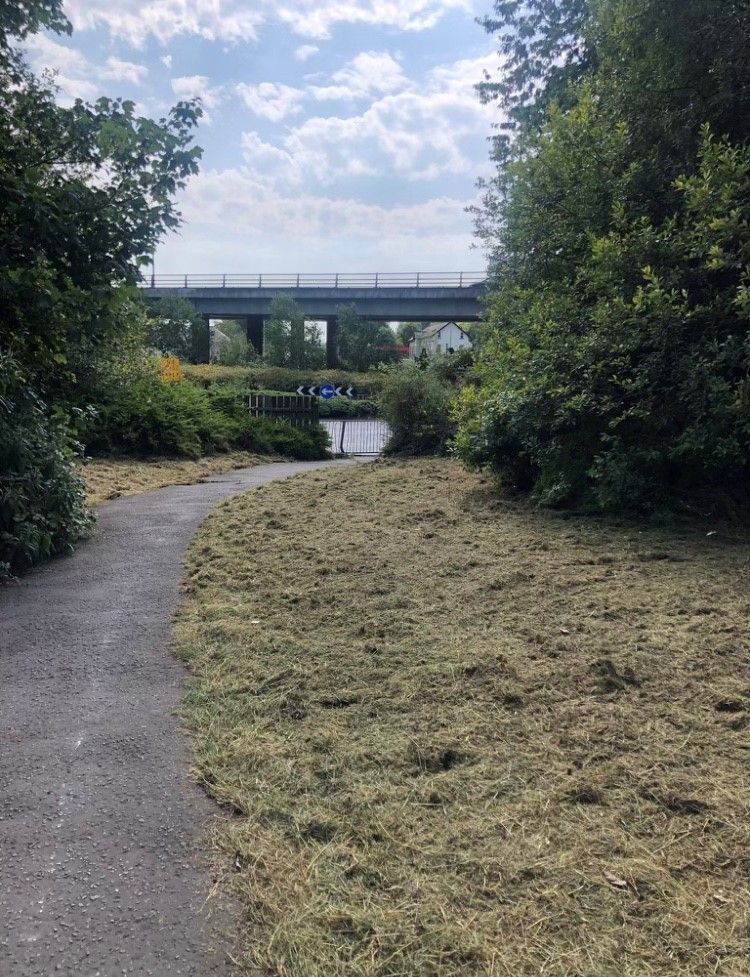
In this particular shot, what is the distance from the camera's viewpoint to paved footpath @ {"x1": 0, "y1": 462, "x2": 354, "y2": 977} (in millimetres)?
2168

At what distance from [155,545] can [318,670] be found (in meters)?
4.22

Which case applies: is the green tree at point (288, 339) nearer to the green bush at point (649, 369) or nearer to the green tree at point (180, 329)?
the green tree at point (180, 329)

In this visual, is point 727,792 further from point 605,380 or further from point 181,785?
point 605,380

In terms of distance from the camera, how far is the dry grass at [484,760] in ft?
6.91

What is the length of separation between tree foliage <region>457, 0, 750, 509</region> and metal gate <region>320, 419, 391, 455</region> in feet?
49.9

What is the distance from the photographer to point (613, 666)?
3.73 m

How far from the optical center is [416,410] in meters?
17.6

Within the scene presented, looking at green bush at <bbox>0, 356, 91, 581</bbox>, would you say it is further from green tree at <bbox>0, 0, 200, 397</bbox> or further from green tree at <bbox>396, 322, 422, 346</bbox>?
green tree at <bbox>396, 322, 422, 346</bbox>

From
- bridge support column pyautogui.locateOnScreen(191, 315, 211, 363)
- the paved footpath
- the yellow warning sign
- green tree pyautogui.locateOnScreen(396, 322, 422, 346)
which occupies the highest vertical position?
green tree pyautogui.locateOnScreen(396, 322, 422, 346)

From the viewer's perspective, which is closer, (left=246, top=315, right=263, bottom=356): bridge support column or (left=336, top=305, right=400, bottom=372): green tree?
(left=336, top=305, right=400, bottom=372): green tree

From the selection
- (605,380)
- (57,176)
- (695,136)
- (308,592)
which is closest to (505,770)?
(308,592)

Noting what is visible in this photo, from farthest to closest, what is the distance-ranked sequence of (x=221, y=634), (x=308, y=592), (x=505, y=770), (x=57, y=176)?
(x=57, y=176)
(x=308, y=592)
(x=221, y=634)
(x=505, y=770)

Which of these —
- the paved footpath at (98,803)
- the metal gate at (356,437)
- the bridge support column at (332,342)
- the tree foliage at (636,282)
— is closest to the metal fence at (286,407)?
the metal gate at (356,437)

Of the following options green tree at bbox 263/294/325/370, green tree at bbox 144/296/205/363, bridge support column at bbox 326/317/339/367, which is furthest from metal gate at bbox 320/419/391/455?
bridge support column at bbox 326/317/339/367
